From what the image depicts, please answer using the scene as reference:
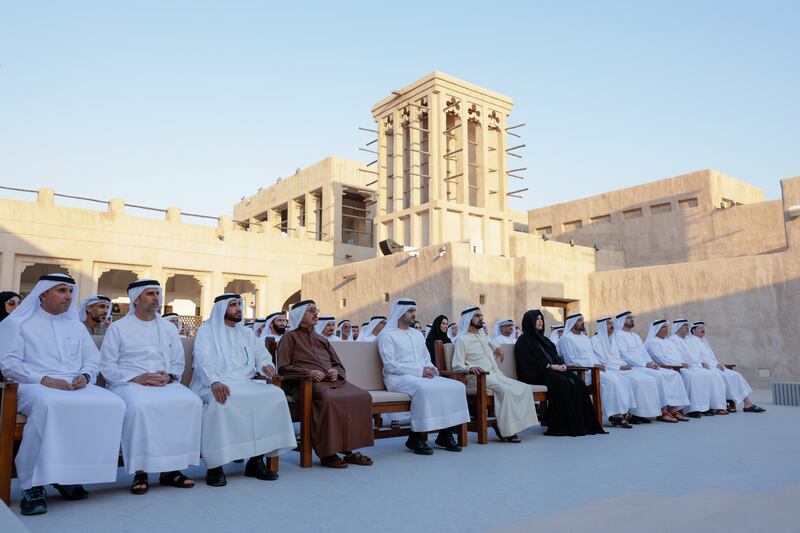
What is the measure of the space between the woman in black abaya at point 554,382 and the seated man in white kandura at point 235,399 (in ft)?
9.88

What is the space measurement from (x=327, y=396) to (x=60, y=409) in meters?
1.80

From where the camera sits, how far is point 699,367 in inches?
339

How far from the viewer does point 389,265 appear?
57.2 feet

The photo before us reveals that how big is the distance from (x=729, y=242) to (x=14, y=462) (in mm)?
23093

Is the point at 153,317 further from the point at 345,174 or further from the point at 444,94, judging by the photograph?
the point at 345,174

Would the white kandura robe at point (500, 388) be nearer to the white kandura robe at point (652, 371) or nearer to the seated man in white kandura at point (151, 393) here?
the white kandura robe at point (652, 371)

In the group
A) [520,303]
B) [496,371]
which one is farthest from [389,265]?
[496,371]

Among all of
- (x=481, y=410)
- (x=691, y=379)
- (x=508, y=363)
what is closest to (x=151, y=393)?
(x=481, y=410)

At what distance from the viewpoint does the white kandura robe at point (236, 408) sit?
4.07 m

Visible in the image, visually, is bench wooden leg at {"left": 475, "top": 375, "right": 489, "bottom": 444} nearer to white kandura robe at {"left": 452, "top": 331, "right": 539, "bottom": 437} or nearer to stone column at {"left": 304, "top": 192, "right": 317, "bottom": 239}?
white kandura robe at {"left": 452, "top": 331, "right": 539, "bottom": 437}

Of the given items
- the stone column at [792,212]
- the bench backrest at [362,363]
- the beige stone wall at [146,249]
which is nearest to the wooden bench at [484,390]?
the bench backrest at [362,363]

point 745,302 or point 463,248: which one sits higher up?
point 463,248

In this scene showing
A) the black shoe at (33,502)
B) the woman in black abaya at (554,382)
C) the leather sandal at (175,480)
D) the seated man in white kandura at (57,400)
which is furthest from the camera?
the woman in black abaya at (554,382)

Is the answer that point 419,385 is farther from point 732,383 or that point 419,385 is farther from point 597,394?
point 732,383
